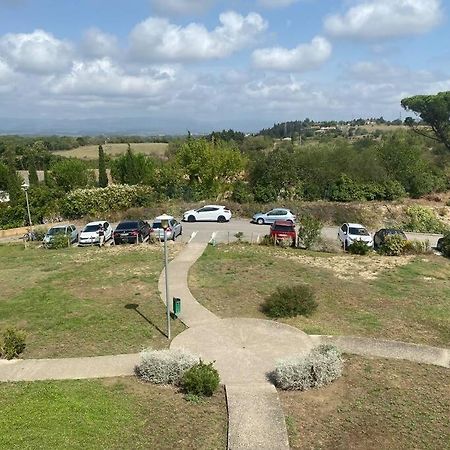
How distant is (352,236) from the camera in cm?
2555

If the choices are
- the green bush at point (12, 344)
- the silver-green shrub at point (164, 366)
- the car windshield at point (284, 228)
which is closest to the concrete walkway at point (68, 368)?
the green bush at point (12, 344)

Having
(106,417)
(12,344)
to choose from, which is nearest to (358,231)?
(12,344)

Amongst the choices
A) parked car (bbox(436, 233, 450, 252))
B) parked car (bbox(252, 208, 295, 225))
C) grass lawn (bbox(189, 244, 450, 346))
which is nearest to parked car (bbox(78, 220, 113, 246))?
grass lawn (bbox(189, 244, 450, 346))

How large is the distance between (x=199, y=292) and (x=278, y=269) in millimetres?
4307

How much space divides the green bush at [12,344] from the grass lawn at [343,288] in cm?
567

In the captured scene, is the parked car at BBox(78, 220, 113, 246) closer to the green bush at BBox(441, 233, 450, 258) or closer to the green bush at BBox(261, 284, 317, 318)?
the green bush at BBox(261, 284, 317, 318)

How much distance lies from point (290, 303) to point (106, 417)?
7.13 m

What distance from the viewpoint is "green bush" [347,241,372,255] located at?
23.0m

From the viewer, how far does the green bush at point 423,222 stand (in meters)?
33.3

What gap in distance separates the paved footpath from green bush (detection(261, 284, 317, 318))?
0.77 m

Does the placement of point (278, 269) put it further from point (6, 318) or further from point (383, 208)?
point (383, 208)

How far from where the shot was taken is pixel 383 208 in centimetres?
3684

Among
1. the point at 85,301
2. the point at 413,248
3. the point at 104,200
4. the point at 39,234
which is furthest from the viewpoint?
the point at 104,200

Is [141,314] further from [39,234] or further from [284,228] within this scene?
[39,234]
